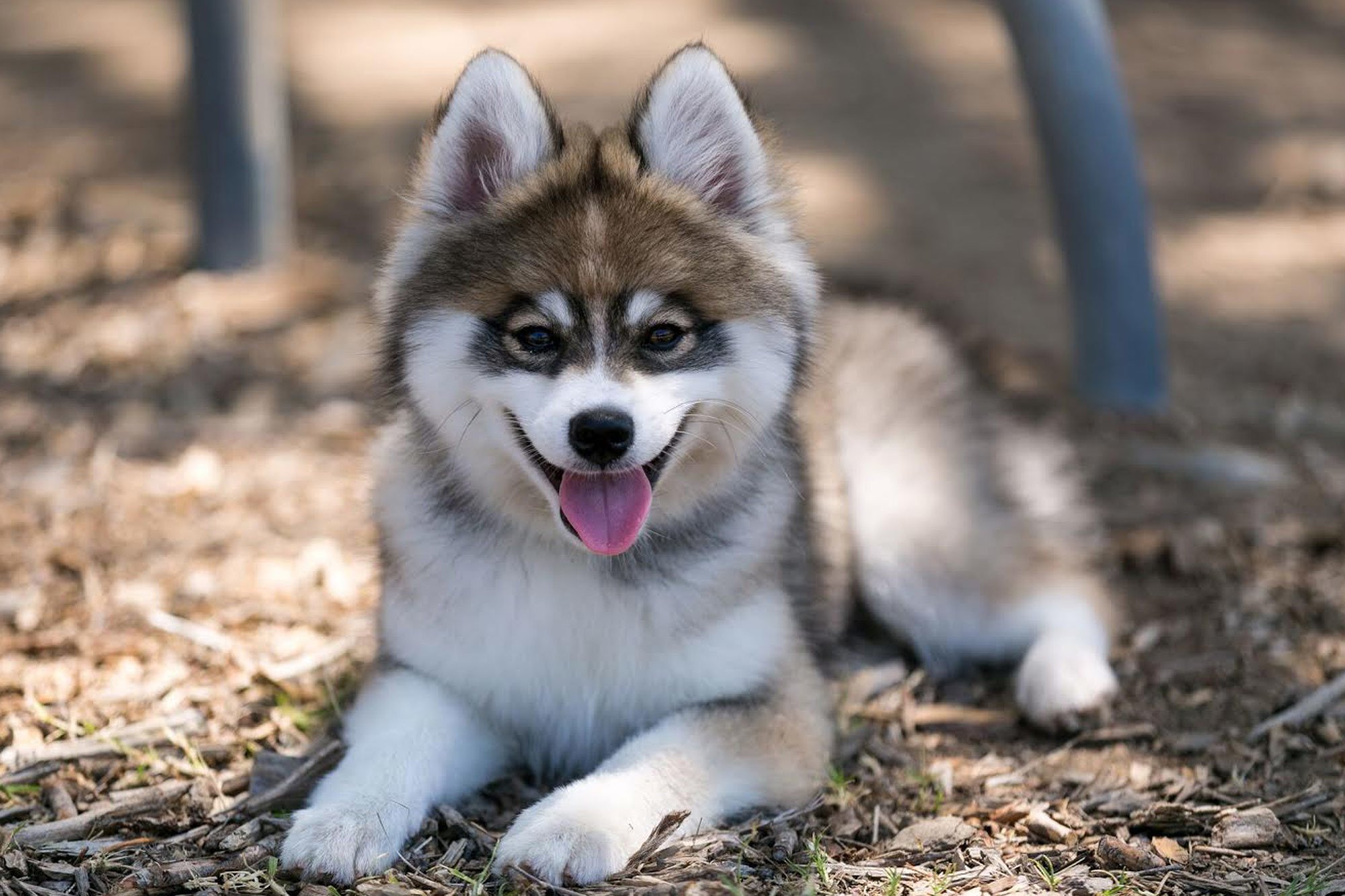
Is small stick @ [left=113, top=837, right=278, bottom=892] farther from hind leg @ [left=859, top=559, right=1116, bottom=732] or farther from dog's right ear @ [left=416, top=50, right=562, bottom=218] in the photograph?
hind leg @ [left=859, top=559, right=1116, bottom=732]

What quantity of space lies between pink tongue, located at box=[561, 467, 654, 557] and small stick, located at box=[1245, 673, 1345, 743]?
181 centimetres

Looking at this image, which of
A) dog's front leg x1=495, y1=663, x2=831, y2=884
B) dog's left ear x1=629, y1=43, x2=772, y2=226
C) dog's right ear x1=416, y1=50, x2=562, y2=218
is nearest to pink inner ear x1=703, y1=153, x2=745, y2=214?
dog's left ear x1=629, y1=43, x2=772, y2=226

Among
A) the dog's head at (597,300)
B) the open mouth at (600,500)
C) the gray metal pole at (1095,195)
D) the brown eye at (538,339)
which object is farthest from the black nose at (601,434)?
the gray metal pole at (1095,195)

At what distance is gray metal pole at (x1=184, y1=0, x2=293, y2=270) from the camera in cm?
603

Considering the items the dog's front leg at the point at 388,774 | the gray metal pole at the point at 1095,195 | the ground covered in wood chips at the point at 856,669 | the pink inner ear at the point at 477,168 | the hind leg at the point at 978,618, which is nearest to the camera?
the dog's front leg at the point at 388,774

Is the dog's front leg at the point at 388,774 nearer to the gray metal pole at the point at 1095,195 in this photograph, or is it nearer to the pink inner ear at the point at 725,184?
the pink inner ear at the point at 725,184

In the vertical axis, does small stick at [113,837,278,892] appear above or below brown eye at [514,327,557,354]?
below

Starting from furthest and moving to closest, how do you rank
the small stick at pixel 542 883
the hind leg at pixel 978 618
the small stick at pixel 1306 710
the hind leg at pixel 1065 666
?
the hind leg at pixel 978 618
the hind leg at pixel 1065 666
the small stick at pixel 1306 710
the small stick at pixel 542 883

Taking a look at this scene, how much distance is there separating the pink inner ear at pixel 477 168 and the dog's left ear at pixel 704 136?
0.33 metres

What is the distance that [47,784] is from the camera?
11.2 ft

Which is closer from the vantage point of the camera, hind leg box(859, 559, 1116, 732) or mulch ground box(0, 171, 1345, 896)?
mulch ground box(0, 171, 1345, 896)

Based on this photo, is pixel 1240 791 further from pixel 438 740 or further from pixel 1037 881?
pixel 438 740

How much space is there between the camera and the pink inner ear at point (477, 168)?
11.0 feet

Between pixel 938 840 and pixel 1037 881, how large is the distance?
0.89ft
